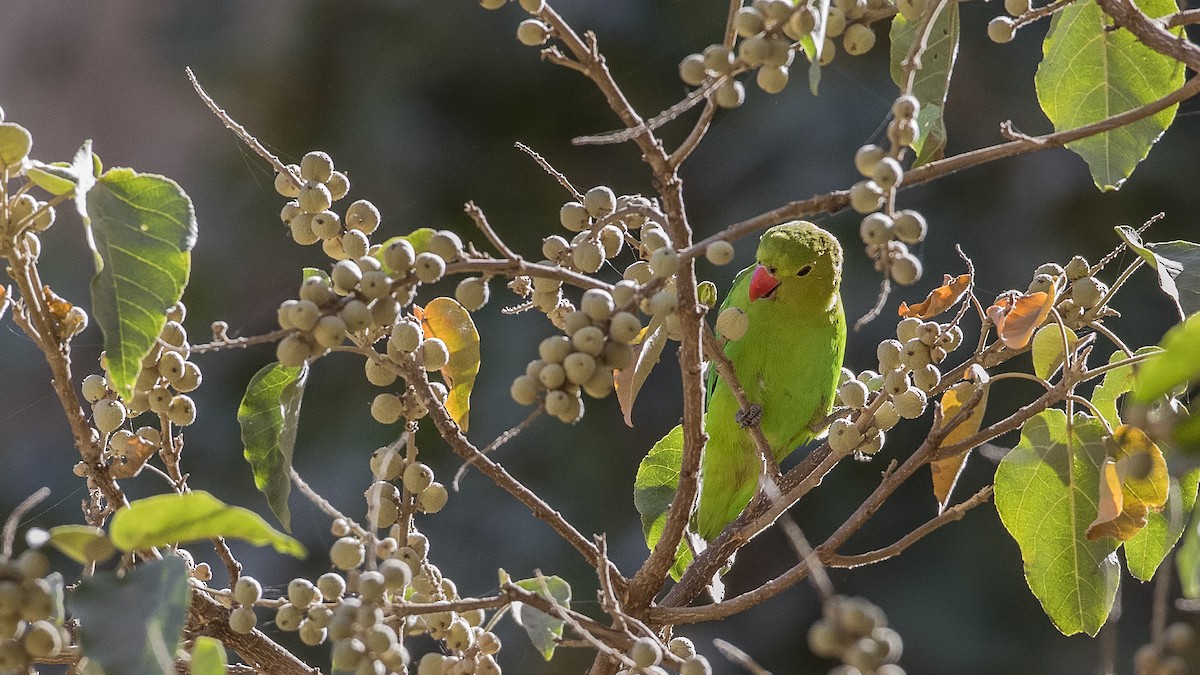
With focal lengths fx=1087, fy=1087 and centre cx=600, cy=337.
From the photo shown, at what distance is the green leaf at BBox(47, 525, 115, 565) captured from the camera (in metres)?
0.44

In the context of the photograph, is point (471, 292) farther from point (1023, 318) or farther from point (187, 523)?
point (1023, 318)

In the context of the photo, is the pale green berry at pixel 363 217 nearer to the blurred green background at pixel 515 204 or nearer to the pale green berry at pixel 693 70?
the pale green berry at pixel 693 70

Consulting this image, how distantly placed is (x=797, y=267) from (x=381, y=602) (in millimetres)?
901

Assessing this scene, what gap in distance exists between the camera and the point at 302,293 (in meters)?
0.52

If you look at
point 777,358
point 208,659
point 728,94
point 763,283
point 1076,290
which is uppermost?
point 728,94

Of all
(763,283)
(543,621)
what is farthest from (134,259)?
(763,283)

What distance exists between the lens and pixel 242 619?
1.95 ft

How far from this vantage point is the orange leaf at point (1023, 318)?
2.06ft

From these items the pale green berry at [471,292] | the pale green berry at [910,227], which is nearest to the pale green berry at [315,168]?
the pale green berry at [471,292]

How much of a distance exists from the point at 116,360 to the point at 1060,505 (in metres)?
0.57

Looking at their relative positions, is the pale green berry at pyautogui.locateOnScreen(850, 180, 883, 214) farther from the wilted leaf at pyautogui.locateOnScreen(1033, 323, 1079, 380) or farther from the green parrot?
the green parrot

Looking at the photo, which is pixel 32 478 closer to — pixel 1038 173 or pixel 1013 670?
pixel 1013 670

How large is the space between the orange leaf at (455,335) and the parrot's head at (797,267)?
0.69m

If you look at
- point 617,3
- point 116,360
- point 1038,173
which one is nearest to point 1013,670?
point 1038,173
